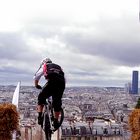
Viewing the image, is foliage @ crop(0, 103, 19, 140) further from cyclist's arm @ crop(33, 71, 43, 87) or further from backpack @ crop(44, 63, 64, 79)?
backpack @ crop(44, 63, 64, 79)

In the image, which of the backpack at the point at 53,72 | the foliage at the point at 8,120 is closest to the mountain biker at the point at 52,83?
the backpack at the point at 53,72

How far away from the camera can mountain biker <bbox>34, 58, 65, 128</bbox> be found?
36.9ft

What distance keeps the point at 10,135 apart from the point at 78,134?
4.88 meters

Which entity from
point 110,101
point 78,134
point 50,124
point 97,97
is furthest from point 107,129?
point 110,101

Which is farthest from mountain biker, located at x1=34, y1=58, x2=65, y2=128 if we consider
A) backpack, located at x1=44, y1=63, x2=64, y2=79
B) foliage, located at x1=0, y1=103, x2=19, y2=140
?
foliage, located at x1=0, y1=103, x2=19, y2=140

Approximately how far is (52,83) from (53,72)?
24 cm

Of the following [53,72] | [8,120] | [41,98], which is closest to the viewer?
[53,72]

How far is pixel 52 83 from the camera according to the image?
37.0 feet

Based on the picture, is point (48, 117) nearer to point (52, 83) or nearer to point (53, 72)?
point (52, 83)

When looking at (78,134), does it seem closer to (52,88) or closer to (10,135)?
(10,135)

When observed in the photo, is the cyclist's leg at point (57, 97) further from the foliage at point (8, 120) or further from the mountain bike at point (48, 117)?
the foliage at point (8, 120)

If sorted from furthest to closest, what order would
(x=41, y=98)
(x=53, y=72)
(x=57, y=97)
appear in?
(x=41, y=98), (x=57, y=97), (x=53, y=72)

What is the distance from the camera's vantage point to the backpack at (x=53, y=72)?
1123 cm

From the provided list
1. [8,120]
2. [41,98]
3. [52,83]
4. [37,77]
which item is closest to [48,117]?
[41,98]
